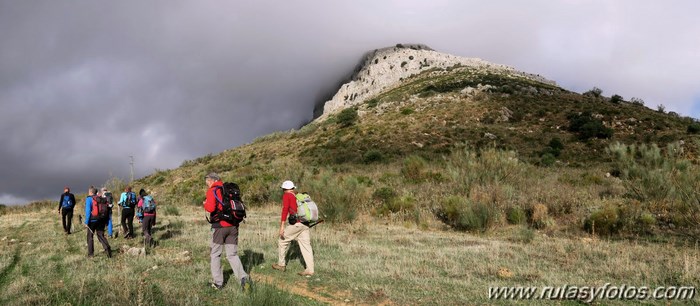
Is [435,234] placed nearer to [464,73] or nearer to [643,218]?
[643,218]

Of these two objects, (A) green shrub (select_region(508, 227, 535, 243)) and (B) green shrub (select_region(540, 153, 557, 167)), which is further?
(B) green shrub (select_region(540, 153, 557, 167))

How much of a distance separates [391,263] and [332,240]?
9.69 feet

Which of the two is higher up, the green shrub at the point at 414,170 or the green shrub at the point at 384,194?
the green shrub at the point at 414,170

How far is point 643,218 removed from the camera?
11.2 m

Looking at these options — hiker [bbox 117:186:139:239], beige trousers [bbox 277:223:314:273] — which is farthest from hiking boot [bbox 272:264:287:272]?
hiker [bbox 117:186:139:239]

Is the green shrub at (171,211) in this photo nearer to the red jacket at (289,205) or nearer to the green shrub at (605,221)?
the red jacket at (289,205)

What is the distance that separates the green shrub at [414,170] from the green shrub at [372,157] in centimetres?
863

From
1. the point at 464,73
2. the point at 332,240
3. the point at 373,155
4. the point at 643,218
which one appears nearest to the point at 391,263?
the point at 332,240

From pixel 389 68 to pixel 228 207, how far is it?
262ft

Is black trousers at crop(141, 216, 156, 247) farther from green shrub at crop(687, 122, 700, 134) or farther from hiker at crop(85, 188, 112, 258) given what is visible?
green shrub at crop(687, 122, 700, 134)

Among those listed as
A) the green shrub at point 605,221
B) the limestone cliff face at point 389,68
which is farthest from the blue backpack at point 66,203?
the limestone cliff face at point 389,68

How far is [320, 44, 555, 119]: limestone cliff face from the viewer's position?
7888 centimetres

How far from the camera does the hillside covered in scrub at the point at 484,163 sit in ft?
42.2

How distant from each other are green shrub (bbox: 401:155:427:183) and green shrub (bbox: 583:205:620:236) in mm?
9967
